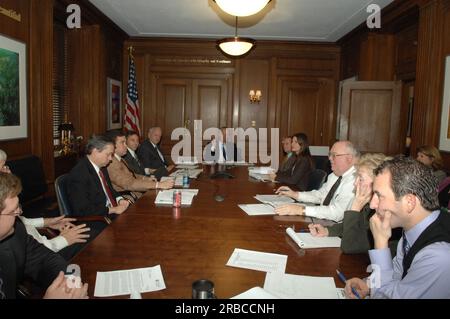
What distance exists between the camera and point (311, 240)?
6.85 feet

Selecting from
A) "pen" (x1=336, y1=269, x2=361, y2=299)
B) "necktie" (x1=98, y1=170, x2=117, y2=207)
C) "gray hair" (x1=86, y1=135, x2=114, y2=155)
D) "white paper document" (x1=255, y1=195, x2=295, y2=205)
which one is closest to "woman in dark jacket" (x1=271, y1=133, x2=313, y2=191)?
"white paper document" (x1=255, y1=195, x2=295, y2=205)

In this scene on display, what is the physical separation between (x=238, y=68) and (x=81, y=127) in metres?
3.38

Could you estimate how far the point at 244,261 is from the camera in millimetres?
1784

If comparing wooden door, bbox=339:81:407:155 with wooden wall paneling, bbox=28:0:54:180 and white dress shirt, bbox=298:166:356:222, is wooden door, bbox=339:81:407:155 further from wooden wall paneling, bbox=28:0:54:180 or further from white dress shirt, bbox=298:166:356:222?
wooden wall paneling, bbox=28:0:54:180

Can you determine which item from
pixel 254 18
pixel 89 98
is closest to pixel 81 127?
pixel 89 98

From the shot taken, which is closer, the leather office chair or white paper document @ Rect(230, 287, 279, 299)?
white paper document @ Rect(230, 287, 279, 299)

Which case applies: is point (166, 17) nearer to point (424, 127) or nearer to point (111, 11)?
point (111, 11)

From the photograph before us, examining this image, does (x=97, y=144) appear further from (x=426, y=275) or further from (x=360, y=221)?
(x=426, y=275)

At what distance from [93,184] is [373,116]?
491 cm

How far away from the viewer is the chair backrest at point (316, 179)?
3859mm

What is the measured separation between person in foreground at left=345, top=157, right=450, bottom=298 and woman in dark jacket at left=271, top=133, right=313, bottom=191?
2616 millimetres

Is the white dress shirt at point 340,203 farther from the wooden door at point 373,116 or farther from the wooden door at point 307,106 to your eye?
the wooden door at point 307,106

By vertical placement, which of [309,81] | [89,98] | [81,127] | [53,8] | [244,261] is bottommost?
[244,261]

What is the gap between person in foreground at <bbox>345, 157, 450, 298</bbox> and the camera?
4.07ft
